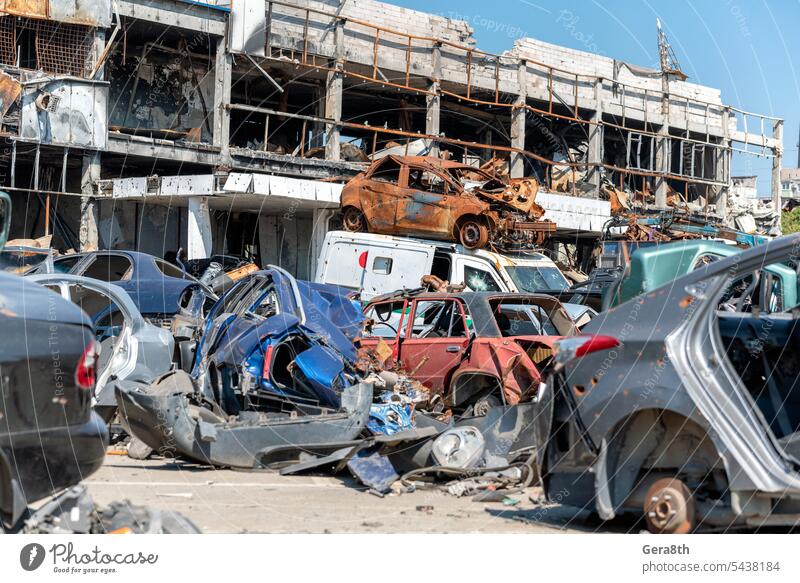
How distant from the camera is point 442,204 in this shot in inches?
703

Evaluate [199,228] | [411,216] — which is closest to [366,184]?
[411,216]

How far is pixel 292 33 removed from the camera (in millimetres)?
30750

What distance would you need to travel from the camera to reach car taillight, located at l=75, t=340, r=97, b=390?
4.98 m

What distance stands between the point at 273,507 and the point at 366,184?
43.6ft

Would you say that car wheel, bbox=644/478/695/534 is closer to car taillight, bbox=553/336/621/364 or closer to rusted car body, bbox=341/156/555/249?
car taillight, bbox=553/336/621/364

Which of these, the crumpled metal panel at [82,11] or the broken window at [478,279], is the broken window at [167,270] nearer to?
the broken window at [478,279]

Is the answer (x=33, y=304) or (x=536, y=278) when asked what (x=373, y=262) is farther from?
(x=33, y=304)

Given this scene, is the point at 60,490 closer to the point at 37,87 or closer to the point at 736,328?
the point at 736,328

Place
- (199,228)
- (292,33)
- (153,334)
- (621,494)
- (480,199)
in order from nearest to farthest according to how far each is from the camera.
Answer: (621,494), (153,334), (480,199), (199,228), (292,33)

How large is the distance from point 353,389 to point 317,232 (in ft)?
67.3

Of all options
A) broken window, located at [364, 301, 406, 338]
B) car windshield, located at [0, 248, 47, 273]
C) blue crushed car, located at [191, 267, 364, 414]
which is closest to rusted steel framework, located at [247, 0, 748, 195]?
car windshield, located at [0, 248, 47, 273]

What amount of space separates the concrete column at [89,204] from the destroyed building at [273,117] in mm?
59

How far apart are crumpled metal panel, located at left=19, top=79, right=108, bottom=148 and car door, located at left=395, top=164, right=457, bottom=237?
1101cm

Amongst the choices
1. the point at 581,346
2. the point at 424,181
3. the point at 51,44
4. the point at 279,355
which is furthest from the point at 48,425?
the point at 51,44
